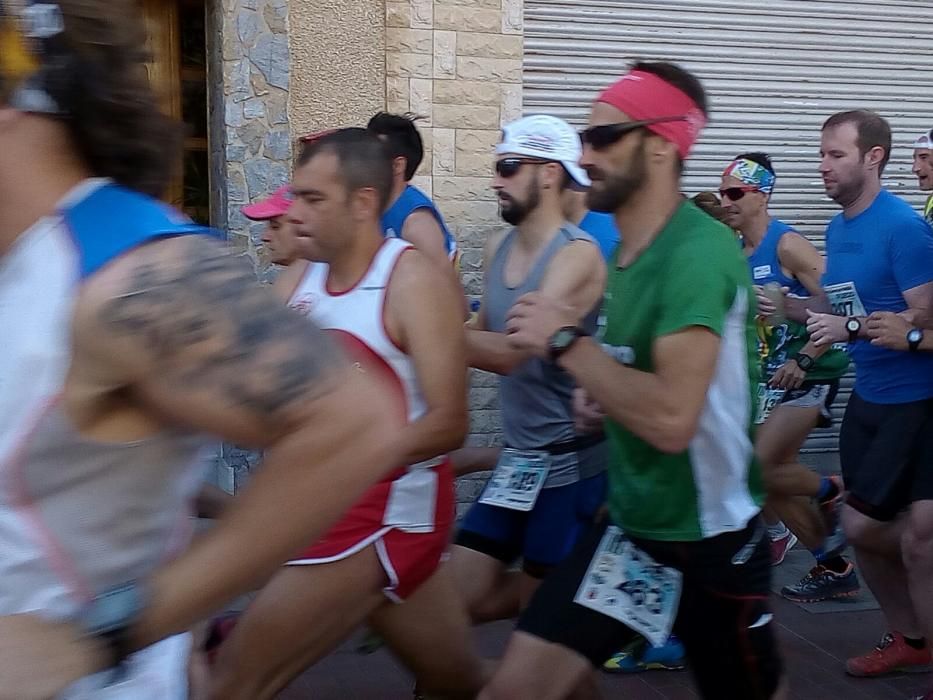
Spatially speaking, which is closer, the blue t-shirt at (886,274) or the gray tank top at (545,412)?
the gray tank top at (545,412)

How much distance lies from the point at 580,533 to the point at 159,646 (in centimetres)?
255

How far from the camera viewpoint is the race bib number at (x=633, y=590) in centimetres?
289

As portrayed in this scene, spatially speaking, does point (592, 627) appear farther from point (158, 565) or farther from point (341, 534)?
point (158, 565)

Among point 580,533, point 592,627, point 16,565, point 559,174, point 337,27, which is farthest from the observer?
point 337,27

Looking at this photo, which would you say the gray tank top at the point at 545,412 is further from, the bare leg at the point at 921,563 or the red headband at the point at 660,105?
the bare leg at the point at 921,563

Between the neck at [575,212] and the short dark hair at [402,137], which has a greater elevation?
the short dark hair at [402,137]

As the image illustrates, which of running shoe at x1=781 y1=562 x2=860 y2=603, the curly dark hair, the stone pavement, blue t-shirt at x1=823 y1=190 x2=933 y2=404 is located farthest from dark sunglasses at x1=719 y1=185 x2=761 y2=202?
the curly dark hair

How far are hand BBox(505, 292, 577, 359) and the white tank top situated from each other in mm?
387

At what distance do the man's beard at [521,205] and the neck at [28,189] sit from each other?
3.10 m

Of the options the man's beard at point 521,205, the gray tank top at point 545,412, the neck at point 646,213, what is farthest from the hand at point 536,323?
the man's beard at point 521,205

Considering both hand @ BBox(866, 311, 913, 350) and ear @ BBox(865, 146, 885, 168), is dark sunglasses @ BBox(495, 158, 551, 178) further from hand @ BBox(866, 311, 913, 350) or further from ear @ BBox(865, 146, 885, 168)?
ear @ BBox(865, 146, 885, 168)

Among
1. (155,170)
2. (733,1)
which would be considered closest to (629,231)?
(155,170)

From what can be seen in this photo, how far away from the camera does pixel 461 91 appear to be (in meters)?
6.92

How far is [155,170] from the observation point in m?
1.52
